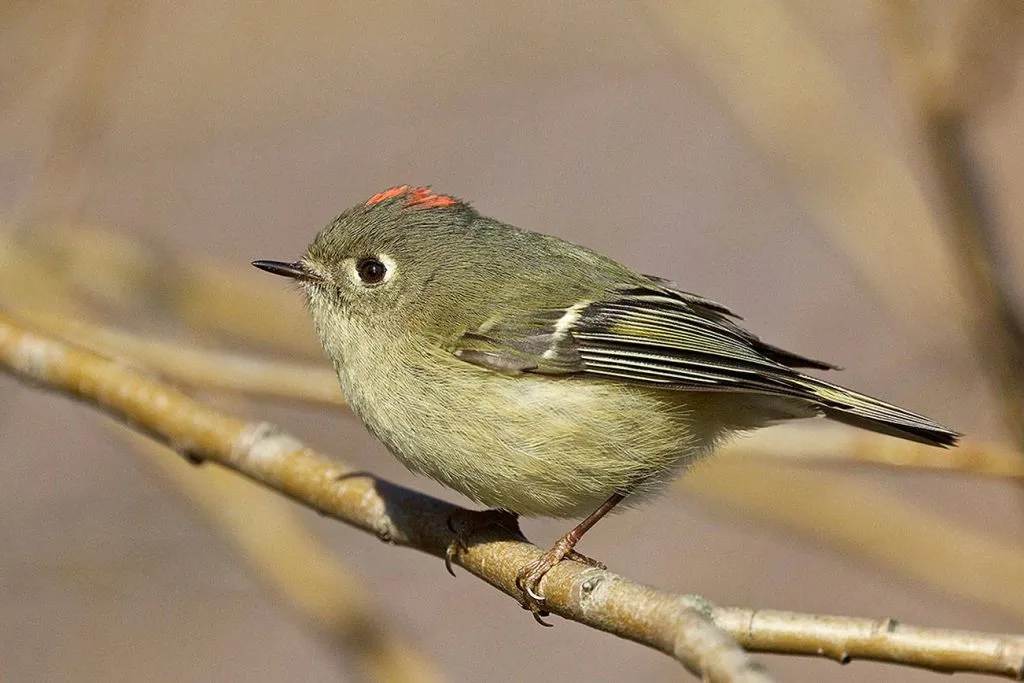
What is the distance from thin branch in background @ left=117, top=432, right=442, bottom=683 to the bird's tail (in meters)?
1.09

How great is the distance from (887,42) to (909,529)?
1.10m

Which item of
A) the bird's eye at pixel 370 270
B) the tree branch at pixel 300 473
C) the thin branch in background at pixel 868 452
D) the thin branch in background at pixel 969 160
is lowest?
the tree branch at pixel 300 473

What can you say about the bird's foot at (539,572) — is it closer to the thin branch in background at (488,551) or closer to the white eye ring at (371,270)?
the thin branch in background at (488,551)

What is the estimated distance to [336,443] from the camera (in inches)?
158

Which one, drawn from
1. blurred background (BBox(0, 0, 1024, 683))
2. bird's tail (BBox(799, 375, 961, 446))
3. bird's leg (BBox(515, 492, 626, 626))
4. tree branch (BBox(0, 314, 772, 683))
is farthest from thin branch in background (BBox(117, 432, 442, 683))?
bird's tail (BBox(799, 375, 961, 446))

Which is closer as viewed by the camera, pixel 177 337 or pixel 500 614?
pixel 177 337

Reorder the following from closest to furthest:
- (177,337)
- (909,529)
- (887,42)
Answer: (887,42), (909,529), (177,337)

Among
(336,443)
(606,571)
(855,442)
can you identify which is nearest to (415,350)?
(606,571)

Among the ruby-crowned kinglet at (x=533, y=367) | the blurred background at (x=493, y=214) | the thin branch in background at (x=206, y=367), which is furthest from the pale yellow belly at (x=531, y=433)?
Answer: the blurred background at (x=493, y=214)

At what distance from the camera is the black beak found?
91.7 inches

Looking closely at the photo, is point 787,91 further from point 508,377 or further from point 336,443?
point 336,443

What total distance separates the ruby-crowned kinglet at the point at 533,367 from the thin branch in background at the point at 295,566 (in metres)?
0.66

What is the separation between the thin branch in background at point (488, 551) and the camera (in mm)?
1402

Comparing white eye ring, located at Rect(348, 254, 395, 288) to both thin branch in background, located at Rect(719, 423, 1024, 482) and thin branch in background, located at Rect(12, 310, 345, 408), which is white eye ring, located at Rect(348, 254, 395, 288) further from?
thin branch in background, located at Rect(719, 423, 1024, 482)
